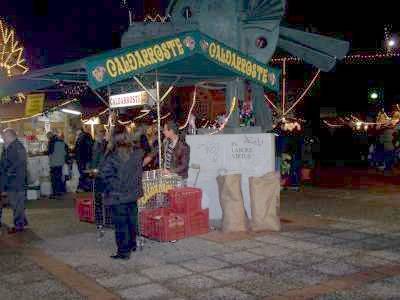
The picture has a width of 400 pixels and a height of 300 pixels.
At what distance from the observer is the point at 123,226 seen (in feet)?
22.3

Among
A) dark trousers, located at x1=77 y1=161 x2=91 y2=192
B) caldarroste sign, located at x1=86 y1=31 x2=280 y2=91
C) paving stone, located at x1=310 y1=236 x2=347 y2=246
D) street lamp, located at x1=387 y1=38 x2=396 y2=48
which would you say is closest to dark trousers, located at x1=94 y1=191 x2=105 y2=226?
caldarroste sign, located at x1=86 y1=31 x2=280 y2=91

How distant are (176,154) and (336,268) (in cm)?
339

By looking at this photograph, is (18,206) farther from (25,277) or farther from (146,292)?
(146,292)

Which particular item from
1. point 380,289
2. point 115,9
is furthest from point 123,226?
point 115,9

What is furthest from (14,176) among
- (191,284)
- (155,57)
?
(191,284)

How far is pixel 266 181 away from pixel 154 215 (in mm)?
1920

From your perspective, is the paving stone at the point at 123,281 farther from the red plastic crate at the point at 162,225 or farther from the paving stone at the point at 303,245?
the paving stone at the point at 303,245

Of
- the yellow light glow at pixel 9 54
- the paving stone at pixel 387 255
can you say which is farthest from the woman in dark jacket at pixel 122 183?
the yellow light glow at pixel 9 54

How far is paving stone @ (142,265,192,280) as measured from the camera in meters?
5.99

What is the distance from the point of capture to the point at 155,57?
24.2 feet

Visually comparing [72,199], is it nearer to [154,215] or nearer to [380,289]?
[154,215]

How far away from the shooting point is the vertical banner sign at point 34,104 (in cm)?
1342

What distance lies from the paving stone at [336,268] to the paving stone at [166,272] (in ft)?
5.27

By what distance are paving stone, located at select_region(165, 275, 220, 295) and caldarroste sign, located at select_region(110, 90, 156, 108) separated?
3893 millimetres
